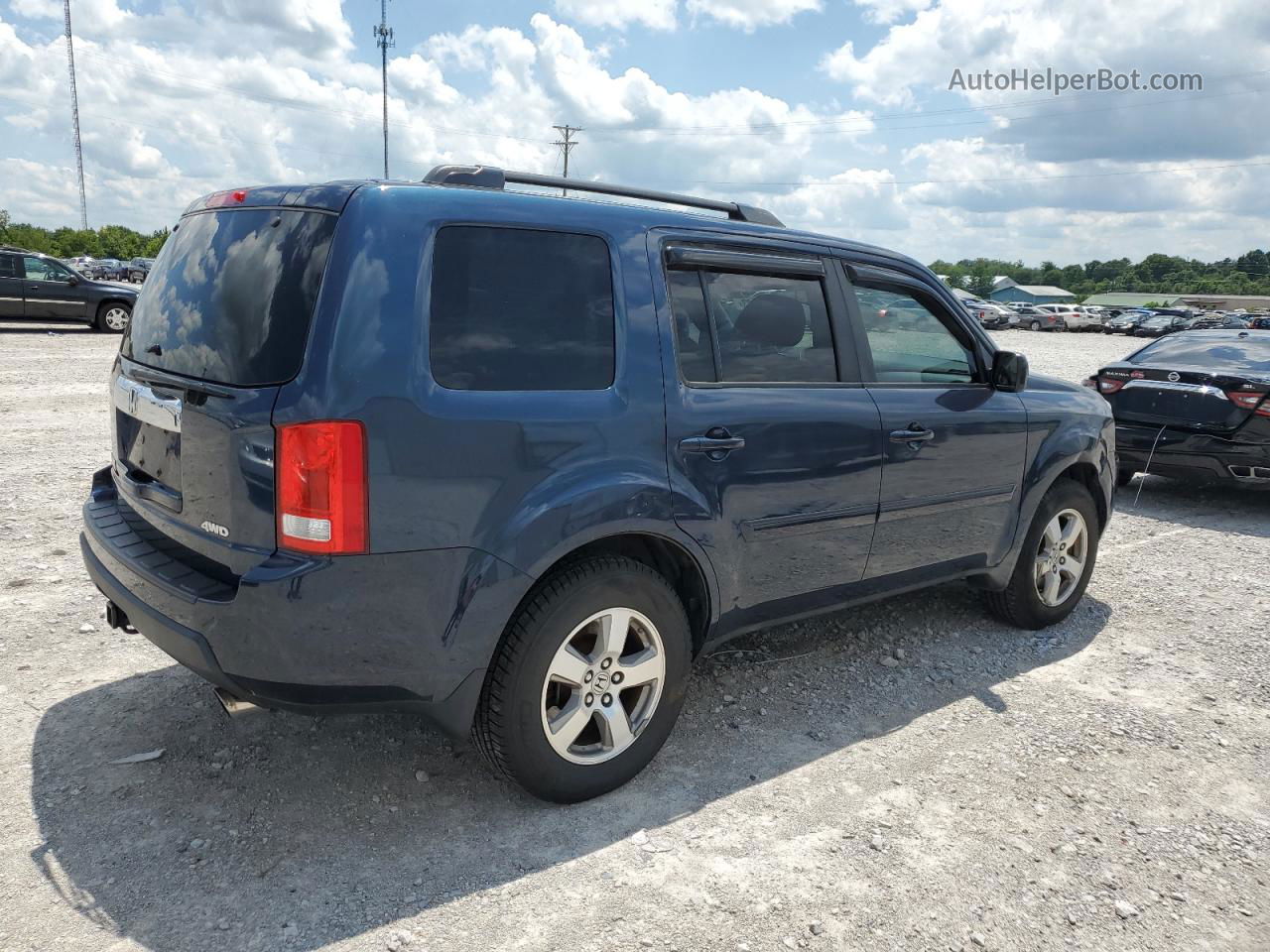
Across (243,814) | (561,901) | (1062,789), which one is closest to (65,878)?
(243,814)

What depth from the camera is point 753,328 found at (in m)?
3.51

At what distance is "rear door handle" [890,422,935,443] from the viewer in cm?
385

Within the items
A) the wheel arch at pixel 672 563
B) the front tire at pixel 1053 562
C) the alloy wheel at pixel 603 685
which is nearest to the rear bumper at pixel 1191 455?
the front tire at pixel 1053 562

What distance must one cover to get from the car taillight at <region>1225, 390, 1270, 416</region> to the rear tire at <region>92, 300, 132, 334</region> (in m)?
18.2

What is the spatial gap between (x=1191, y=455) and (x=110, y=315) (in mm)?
18338

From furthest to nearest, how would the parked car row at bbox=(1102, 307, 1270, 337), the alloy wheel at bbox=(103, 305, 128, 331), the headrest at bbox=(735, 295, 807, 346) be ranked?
the parked car row at bbox=(1102, 307, 1270, 337) → the alloy wheel at bbox=(103, 305, 128, 331) → the headrest at bbox=(735, 295, 807, 346)

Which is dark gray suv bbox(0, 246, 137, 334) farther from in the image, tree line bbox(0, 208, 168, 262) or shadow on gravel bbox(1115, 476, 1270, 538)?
tree line bbox(0, 208, 168, 262)

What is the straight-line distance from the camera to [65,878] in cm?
264

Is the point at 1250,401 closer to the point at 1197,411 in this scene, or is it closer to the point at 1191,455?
the point at 1197,411

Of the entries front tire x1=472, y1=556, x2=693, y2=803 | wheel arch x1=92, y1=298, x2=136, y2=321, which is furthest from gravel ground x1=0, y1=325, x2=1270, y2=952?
wheel arch x1=92, y1=298, x2=136, y2=321

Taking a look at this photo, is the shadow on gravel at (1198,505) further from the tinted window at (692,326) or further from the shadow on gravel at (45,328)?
the shadow on gravel at (45,328)

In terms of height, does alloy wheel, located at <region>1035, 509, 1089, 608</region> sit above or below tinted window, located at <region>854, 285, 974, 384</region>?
below

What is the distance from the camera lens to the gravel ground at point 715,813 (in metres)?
2.60

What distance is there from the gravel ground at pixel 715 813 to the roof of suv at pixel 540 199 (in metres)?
1.85
